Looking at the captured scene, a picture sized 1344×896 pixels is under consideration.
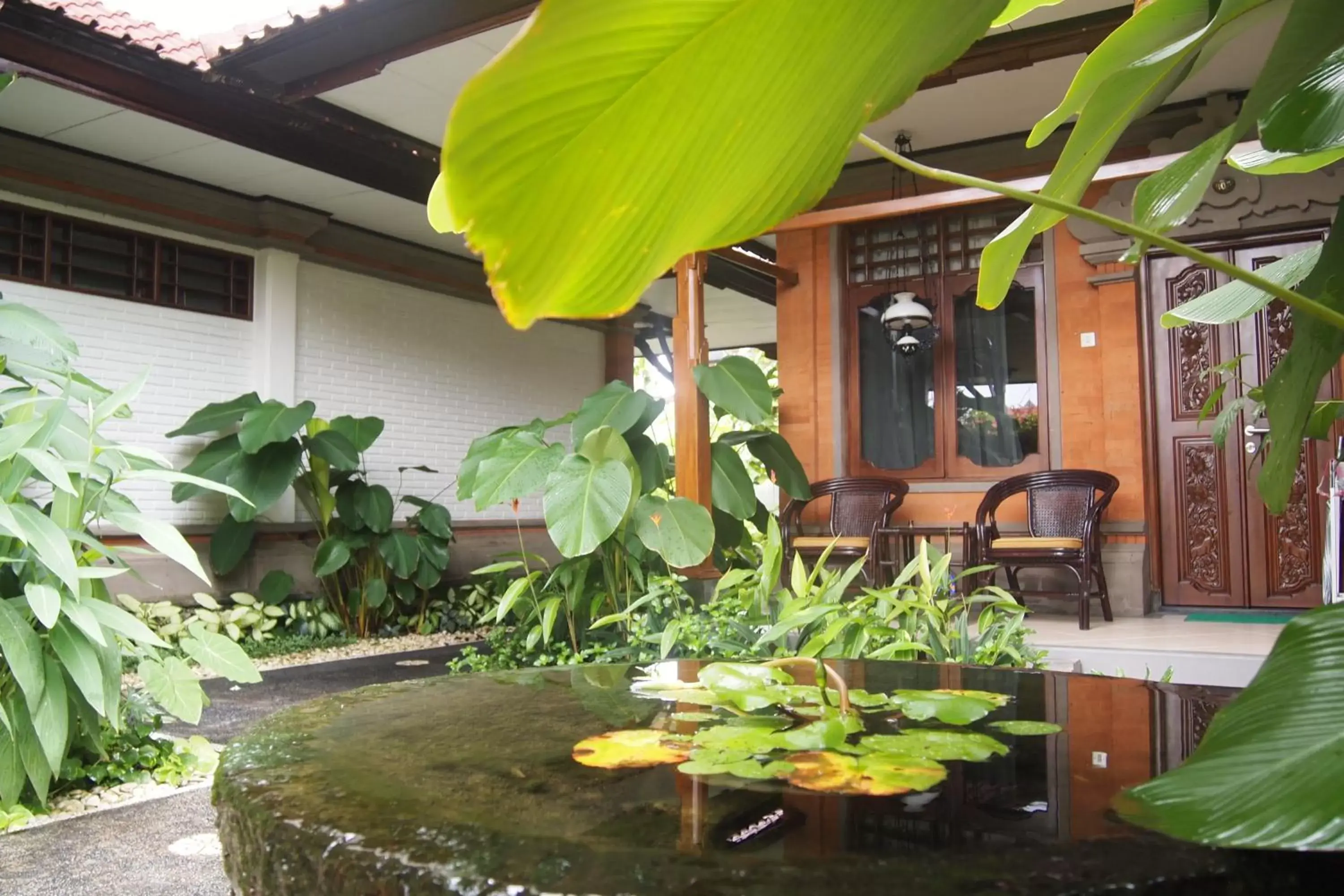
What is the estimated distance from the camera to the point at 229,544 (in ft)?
21.9

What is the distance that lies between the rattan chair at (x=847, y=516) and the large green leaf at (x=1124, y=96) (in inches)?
209

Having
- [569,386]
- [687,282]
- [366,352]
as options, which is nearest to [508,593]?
[687,282]

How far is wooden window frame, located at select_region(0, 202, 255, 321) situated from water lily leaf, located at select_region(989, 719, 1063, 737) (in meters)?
6.62

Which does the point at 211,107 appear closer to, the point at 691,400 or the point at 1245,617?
the point at 691,400

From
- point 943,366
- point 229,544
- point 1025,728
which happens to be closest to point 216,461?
point 229,544

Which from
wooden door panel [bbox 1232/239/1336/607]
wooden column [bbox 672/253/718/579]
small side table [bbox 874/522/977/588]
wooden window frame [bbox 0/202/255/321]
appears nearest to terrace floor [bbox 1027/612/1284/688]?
wooden door panel [bbox 1232/239/1336/607]

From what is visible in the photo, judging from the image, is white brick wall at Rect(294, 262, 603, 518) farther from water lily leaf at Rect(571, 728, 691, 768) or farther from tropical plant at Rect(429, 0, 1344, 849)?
tropical plant at Rect(429, 0, 1344, 849)

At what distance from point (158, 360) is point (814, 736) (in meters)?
6.82

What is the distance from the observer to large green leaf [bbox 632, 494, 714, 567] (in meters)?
4.06

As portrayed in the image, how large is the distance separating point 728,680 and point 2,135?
6600 mm

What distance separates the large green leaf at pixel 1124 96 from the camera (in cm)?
53

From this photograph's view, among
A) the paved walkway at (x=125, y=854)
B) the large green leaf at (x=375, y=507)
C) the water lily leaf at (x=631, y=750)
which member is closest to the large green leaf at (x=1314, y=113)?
the water lily leaf at (x=631, y=750)

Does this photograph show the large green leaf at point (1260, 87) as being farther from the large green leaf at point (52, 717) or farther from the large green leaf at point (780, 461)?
the large green leaf at point (780, 461)

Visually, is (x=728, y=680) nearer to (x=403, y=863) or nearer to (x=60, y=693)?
(x=403, y=863)
